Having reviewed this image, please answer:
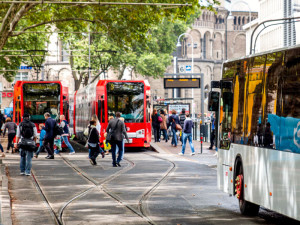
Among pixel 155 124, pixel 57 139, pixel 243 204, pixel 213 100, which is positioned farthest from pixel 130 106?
pixel 243 204

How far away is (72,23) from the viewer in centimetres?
3378

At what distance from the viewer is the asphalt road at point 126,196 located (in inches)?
450

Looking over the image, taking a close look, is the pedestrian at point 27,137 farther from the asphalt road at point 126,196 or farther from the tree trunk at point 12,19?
the tree trunk at point 12,19

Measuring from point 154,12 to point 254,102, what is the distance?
17242 millimetres

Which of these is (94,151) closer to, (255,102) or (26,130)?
(26,130)

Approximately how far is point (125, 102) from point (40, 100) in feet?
12.8

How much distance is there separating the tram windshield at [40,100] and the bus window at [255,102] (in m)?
22.5

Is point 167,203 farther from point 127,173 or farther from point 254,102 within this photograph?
point 127,173

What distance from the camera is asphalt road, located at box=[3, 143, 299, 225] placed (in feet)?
37.5

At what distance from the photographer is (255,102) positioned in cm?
1080

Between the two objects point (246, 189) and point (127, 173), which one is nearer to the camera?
point (246, 189)

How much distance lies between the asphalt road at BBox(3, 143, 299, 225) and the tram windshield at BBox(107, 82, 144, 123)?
7.93 m

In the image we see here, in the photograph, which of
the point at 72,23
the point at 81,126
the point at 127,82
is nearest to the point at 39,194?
the point at 127,82

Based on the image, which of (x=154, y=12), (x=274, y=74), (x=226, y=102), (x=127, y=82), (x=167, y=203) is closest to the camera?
(x=274, y=74)
